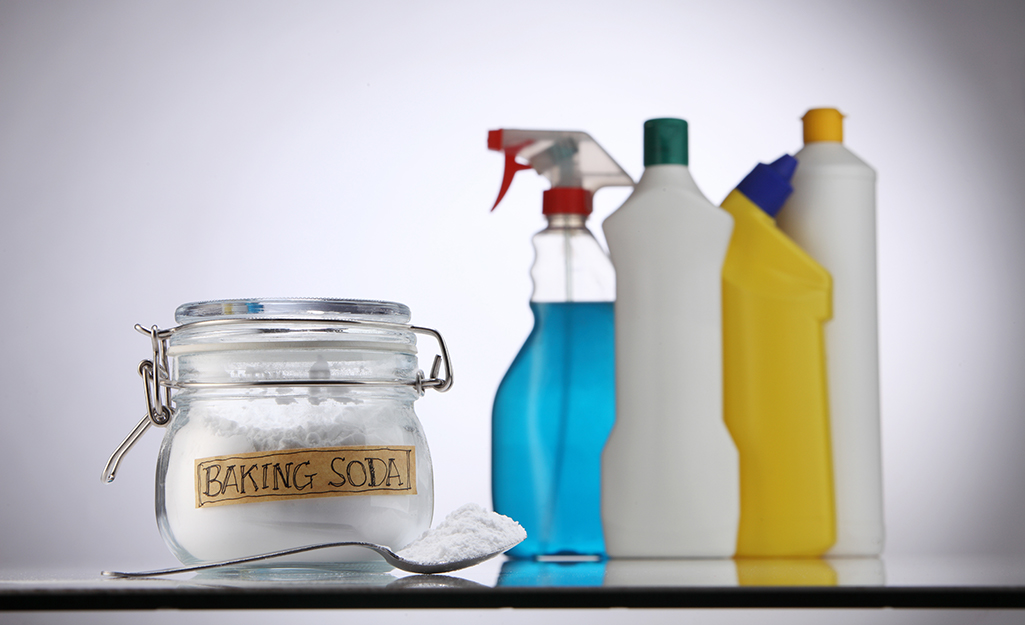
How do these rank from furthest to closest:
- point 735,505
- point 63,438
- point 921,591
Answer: point 63,438, point 735,505, point 921,591

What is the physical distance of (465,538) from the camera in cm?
47

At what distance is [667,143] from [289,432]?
0.84ft

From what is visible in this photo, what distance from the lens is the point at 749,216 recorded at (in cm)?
54

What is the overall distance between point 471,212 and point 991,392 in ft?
1.57

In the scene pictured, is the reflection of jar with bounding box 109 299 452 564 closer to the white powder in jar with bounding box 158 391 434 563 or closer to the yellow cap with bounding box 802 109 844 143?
the white powder in jar with bounding box 158 391 434 563

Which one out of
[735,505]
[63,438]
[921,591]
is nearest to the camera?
[921,591]

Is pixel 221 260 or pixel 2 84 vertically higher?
pixel 2 84

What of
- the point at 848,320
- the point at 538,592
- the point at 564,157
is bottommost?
the point at 538,592

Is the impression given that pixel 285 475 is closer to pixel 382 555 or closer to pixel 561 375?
pixel 382 555

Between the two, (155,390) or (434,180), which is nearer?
(155,390)

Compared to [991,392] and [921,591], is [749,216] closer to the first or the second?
[921,591]

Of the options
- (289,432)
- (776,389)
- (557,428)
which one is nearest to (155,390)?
(289,432)

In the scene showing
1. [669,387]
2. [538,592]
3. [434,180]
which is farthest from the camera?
[434,180]

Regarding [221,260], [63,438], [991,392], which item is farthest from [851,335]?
[63,438]
